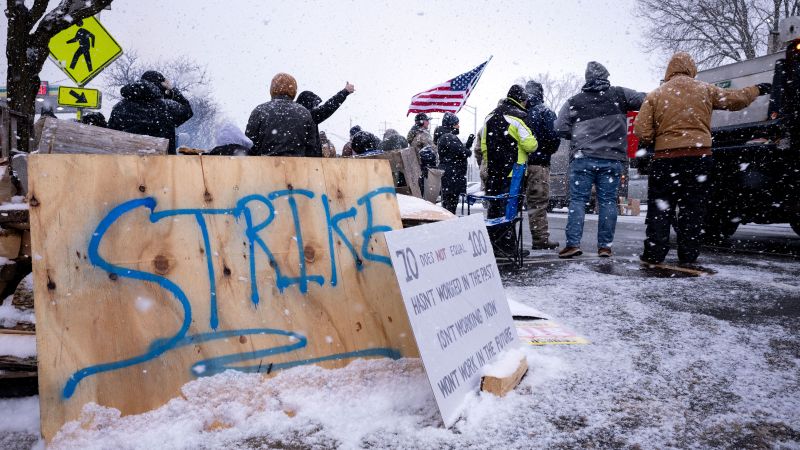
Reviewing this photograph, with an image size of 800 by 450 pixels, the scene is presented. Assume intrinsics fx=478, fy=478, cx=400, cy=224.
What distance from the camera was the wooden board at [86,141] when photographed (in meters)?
2.55

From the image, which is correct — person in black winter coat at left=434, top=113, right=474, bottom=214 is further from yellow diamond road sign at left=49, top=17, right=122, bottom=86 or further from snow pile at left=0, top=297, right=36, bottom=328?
snow pile at left=0, top=297, right=36, bottom=328

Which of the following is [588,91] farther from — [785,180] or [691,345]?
[691,345]

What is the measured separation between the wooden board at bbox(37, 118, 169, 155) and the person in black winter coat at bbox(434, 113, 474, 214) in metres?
6.41

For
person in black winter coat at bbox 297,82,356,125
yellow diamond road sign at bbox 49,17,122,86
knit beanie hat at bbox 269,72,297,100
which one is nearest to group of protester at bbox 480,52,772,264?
person in black winter coat at bbox 297,82,356,125

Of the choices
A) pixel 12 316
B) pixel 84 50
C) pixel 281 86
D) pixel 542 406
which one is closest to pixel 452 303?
pixel 542 406

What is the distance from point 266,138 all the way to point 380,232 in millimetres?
2550

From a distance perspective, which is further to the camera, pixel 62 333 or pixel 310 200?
pixel 310 200

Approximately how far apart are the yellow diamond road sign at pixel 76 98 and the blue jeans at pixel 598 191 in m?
8.87

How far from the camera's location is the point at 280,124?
456 centimetres

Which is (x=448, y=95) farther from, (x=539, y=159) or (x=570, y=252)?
Answer: (x=570, y=252)

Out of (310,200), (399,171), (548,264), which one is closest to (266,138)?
(399,171)

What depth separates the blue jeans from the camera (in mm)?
5633

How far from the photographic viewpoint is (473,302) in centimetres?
230

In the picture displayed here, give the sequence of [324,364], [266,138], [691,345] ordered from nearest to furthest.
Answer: [324,364]
[691,345]
[266,138]
